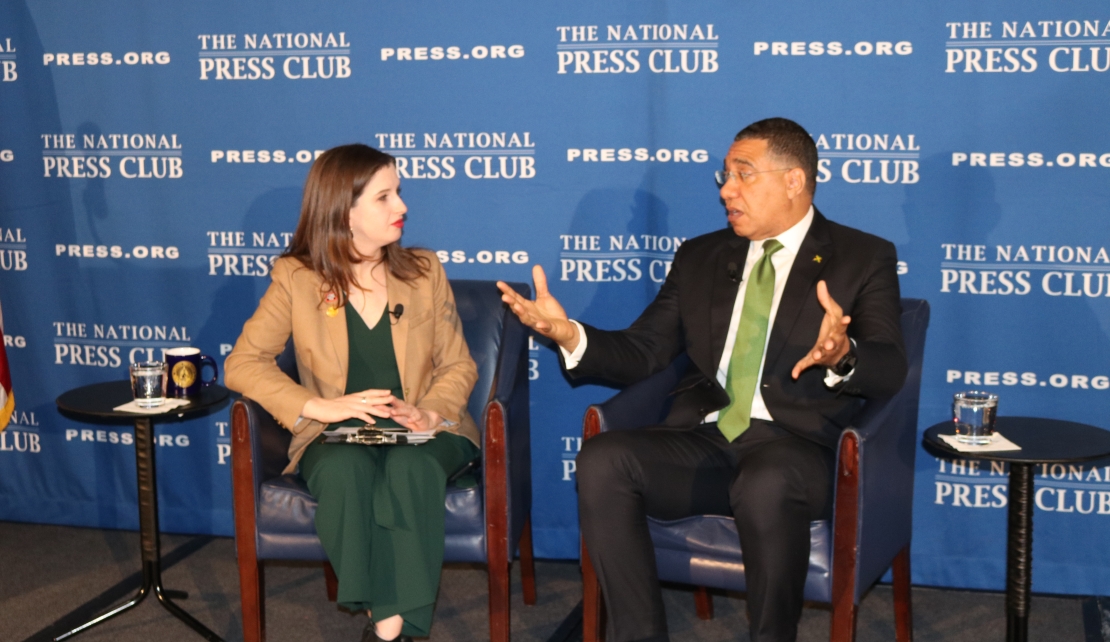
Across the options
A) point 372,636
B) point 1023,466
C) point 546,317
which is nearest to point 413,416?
point 546,317

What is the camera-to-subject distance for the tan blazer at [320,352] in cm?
298

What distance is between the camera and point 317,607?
3.43 meters

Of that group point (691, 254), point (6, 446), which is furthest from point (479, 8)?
point (6, 446)

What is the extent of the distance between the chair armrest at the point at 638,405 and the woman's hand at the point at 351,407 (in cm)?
53

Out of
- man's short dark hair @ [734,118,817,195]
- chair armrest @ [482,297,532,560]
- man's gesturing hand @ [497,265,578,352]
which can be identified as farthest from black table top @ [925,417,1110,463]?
chair armrest @ [482,297,532,560]

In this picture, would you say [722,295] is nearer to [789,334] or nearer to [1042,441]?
[789,334]

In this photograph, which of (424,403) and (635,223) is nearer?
(424,403)

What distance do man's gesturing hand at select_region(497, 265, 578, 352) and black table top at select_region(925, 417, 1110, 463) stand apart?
95cm

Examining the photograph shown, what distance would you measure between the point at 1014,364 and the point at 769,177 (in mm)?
1111

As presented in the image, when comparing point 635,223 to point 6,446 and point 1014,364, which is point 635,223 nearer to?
point 1014,364

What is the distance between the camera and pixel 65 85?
13.0 ft

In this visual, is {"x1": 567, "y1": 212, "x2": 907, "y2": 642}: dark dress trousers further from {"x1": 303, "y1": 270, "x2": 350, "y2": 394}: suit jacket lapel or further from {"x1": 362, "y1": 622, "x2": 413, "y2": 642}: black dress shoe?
{"x1": 303, "y1": 270, "x2": 350, "y2": 394}: suit jacket lapel

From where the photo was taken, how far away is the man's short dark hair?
294 centimetres

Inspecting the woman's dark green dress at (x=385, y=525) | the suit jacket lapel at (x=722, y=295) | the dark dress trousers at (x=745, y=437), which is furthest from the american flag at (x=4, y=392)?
the suit jacket lapel at (x=722, y=295)
